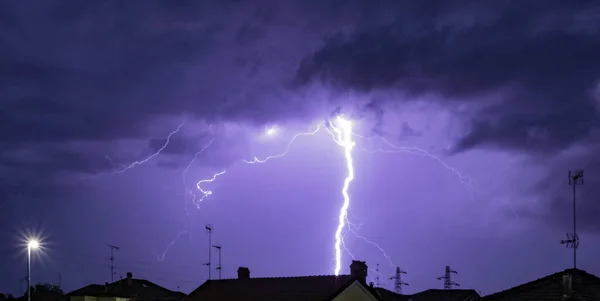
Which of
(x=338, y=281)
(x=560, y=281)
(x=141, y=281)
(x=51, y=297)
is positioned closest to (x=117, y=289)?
(x=141, y=281)

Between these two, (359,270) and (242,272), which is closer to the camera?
(359,270)

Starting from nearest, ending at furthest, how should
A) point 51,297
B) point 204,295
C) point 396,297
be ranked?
point 204,295 → point 396,297 → point 51,297

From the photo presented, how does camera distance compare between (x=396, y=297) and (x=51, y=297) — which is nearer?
(x=396, y=297)

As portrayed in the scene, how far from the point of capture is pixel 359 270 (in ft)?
174

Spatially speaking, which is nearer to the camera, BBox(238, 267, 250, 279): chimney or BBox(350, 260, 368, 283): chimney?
BBox(350, 260, 368, 283): chimney

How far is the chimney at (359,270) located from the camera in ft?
173

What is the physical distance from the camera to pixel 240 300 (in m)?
58.7

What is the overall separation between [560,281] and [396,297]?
4349 centimetres

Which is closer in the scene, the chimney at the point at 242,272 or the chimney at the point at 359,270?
the chimney at the point at 359,270

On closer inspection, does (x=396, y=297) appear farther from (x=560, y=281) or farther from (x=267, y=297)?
(x=560, y=281)

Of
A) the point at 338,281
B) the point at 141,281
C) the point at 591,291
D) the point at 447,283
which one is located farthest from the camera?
the point at 447,283

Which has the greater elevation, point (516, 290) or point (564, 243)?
point (564, 243)

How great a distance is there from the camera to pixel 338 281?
182 feet

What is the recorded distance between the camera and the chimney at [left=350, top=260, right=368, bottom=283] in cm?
5278
